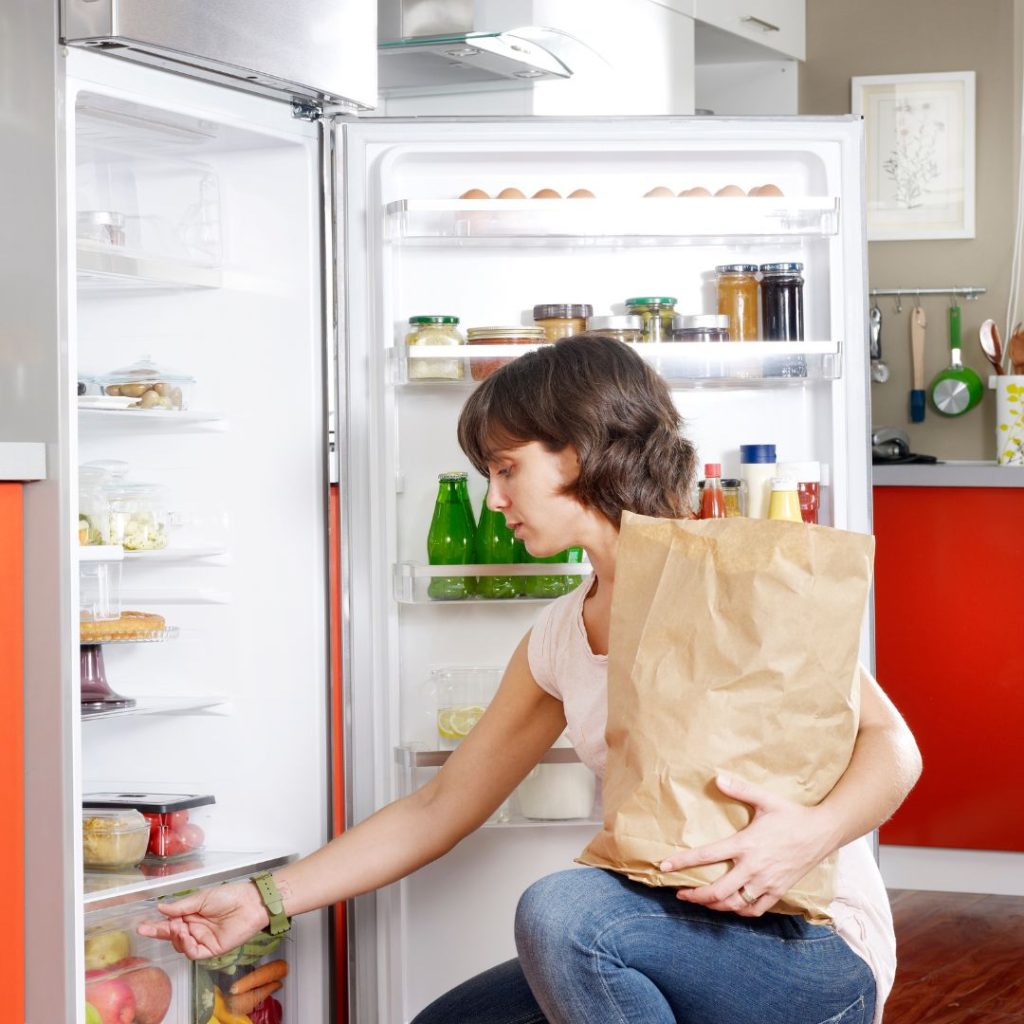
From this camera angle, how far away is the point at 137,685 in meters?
2.13

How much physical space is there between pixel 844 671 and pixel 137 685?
1.21 m

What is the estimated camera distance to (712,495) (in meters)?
2.10

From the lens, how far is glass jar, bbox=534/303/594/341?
211cm

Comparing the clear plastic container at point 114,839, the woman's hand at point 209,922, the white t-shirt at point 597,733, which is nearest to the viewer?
the white t-shirt at point 597,733

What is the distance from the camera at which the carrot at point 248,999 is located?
2.04m

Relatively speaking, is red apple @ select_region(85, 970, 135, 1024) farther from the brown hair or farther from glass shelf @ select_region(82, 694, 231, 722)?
the brown hair

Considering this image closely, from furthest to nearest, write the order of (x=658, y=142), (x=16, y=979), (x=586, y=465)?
1. (x=658, y=142)
2. (x=16, y=979)
3. (x=586, y=465)

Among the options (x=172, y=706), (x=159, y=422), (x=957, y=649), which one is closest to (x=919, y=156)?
(x=957, y=649)

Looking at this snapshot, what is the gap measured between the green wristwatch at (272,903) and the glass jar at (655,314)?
968 millimetres

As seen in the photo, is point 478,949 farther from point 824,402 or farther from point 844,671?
point 844,671

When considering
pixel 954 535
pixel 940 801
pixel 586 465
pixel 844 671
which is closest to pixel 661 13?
pixel 954 535

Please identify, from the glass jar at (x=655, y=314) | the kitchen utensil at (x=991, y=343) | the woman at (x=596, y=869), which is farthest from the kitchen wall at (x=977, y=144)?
the woman at (x=596, y=869)

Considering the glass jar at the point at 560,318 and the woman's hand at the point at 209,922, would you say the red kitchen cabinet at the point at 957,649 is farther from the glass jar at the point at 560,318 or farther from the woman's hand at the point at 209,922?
the woman's hand at the point at 209,922

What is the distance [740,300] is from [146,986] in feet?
4.05
